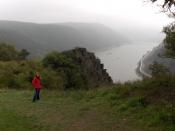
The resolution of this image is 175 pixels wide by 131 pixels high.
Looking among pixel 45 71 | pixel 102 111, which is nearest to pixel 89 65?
pixel 45 71

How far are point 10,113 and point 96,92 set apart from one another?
5.75 meters

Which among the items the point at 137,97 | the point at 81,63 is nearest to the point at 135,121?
the point at 137,97

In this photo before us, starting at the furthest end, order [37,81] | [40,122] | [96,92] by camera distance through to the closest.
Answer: [37,81] < [96,92] < [40,122]

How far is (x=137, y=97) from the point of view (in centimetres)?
1970

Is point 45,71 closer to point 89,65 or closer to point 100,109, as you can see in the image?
point 89,65

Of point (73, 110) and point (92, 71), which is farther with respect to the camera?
point (92, 71)

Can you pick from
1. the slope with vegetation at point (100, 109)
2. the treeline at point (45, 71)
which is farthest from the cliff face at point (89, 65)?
the slope with vegetation at point (100, 109)

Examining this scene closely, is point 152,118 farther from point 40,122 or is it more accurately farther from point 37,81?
point 37,81

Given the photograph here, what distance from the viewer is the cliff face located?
344 feet

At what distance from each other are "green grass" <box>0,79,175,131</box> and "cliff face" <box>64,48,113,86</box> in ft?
251

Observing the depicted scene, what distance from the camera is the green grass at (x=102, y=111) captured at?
16453 mm

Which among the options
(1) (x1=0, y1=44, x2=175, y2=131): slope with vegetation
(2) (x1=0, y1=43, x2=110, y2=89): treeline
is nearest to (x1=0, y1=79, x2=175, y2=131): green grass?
(1) (x1=0, y1=44, x2=175, y2=131): slope with vegetation

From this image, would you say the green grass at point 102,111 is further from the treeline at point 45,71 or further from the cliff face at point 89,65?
the cliff face at point 89,65

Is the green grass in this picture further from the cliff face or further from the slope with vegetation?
the cliff face
